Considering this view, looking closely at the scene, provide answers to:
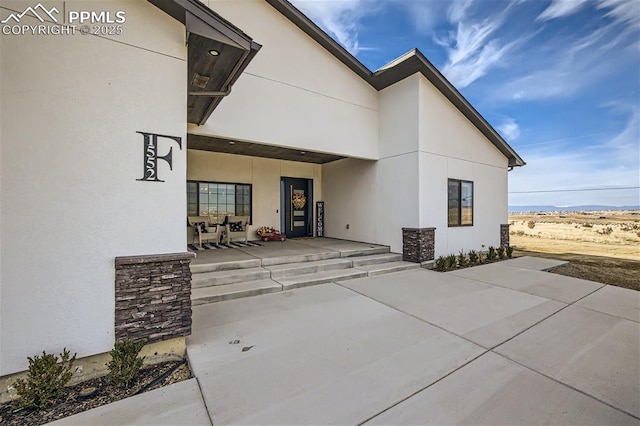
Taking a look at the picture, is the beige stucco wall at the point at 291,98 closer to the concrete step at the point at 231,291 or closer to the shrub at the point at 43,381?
the concrete step at the point at 231,291

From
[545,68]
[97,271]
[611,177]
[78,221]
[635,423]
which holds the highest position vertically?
[545,68]

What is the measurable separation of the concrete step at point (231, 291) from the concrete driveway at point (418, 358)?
0.17 m

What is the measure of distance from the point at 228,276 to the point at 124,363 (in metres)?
2.72

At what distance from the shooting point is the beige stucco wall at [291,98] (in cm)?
614

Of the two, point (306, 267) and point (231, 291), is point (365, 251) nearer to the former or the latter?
point (306, 267)

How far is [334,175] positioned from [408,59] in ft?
15.3

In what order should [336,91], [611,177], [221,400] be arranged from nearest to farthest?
[221,400] < [336,91] < [611,177]

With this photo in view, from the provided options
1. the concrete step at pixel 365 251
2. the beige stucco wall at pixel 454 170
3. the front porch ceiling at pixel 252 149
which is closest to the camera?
the concrete step at pixel 365 251

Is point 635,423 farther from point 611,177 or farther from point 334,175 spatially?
point 611,177

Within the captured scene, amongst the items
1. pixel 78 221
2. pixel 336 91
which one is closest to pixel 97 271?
pixel 78 221

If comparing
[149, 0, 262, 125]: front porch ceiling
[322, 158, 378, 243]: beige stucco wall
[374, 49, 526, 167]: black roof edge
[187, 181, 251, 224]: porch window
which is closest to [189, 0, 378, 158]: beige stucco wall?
[374, 49, 526, 167]: black roof edge

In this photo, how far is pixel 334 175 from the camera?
10422 millimetres

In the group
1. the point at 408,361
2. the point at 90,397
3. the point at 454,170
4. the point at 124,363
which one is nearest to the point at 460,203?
the point at 454,170

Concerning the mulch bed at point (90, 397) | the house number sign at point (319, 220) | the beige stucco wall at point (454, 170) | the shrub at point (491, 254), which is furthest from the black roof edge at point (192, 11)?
the shrub at point (491, 254)
